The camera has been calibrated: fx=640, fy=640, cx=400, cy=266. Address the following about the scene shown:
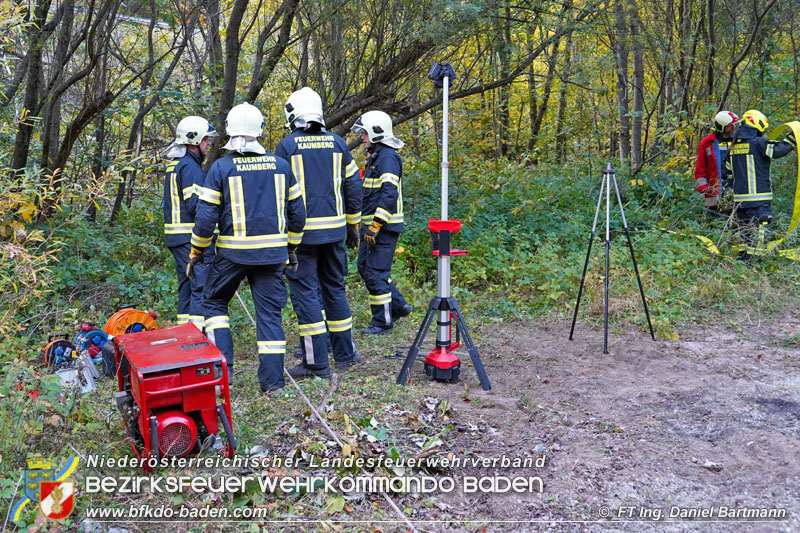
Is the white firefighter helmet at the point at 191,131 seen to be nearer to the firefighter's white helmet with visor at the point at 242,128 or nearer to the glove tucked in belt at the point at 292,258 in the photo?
the firefighter's white helmet with visor at the point at 242,128

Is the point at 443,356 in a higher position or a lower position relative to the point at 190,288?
lower

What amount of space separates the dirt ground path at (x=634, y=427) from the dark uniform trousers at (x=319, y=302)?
82cm

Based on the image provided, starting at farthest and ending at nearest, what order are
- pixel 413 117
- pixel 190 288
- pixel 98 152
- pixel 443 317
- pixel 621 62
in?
pixel 621 62, pixel 413 117, pixel 98 152, pixel 190 288, pixel 443 317

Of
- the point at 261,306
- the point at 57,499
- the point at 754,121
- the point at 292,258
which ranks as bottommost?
the point at 57,499

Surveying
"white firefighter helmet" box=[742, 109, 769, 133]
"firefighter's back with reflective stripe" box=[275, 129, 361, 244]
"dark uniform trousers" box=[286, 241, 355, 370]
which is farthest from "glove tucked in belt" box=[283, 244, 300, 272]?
"white firefighter helmet" box=[742, 109, 769, 133]

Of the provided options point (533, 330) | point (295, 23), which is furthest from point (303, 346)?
point (295, 23)

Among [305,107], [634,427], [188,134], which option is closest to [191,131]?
[188,134]

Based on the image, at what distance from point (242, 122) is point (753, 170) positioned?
7274mm

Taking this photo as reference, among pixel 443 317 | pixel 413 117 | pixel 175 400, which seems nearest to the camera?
pixel 175 400

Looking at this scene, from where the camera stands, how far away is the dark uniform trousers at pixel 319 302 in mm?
5391

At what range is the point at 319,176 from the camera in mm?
5449

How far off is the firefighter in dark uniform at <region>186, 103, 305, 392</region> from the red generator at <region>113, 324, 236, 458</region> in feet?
3.40

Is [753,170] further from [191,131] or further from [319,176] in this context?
[191,131]

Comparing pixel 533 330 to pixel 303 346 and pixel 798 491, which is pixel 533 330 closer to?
pixel 303 346
